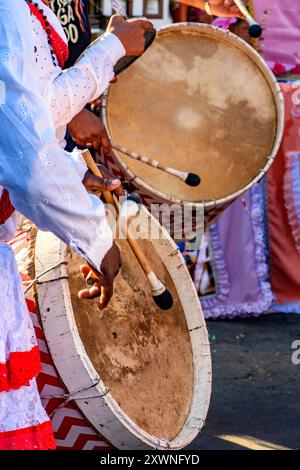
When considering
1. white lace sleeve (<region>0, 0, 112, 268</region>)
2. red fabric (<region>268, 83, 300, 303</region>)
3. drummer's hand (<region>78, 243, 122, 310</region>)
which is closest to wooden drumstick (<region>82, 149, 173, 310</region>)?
drummer's hand (<region>78, 243, 122, 310</region>)

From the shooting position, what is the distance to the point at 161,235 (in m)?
2.53

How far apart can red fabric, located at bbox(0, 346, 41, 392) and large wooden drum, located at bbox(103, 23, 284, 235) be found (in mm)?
1830

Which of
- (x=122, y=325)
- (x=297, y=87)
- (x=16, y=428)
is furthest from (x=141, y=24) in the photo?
(x=297, y=87)

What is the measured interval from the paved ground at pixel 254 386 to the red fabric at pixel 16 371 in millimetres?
1617

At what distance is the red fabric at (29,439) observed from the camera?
181 cm

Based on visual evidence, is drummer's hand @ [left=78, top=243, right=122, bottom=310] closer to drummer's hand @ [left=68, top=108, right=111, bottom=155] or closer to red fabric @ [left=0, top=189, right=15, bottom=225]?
red fabric @ [left=0, top=189, right=15, bottom=225]

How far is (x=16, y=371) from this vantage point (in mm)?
1818

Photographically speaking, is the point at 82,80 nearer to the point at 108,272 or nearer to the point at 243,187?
the point at 108,272

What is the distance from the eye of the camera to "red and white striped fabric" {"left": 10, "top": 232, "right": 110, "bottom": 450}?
2100mm

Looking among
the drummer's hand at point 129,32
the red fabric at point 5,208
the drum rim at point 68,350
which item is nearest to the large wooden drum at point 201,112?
the drummer's hand at point 129,32

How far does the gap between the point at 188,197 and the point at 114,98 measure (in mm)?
474

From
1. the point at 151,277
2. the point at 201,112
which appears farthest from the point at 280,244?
the point at 151,277

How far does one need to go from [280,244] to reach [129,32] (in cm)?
274
